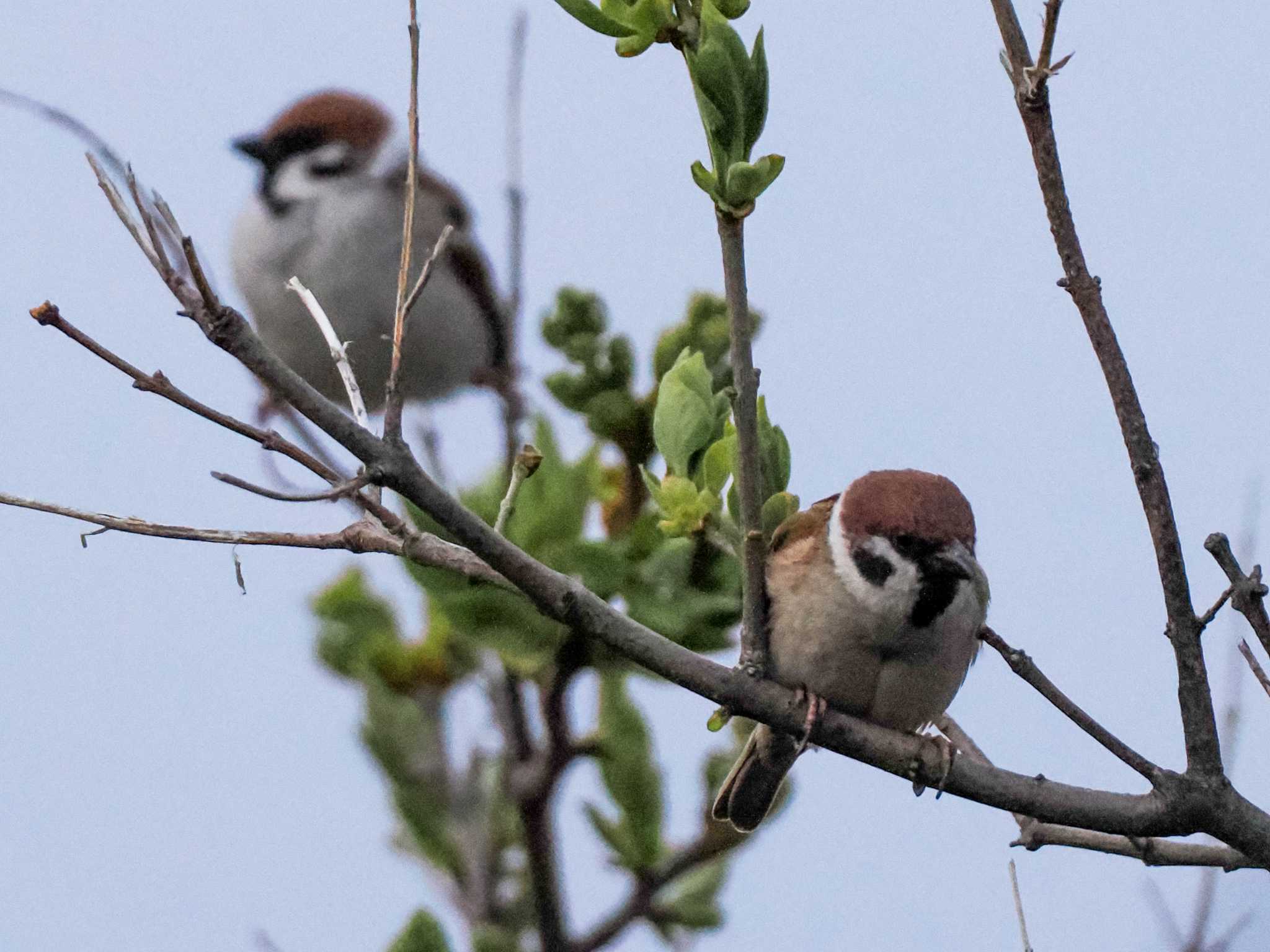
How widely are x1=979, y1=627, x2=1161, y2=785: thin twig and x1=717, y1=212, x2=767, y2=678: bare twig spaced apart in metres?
0.24

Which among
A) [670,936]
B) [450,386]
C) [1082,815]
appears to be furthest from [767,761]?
[450,386]

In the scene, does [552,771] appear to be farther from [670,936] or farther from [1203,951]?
[1203,951]

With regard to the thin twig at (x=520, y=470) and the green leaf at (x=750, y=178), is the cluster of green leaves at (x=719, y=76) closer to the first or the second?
the green leaf at (x=750, y=178)

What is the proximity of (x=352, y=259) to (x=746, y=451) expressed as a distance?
270 centimetres

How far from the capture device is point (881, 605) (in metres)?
2.02

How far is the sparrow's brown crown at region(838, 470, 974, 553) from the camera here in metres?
2.05

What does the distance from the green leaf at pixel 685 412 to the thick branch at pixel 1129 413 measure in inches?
14.1

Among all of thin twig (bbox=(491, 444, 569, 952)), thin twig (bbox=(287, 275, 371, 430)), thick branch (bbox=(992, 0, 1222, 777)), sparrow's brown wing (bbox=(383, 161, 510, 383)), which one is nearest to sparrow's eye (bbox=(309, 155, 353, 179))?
sparrow's brown wing (bbox=(383, 161, 510, 383))

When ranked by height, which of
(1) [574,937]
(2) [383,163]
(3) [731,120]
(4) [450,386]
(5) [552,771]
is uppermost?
(2) [383,163]

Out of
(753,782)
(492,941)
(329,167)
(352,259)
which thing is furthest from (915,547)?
(329,167)

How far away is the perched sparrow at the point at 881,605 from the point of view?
1921mm

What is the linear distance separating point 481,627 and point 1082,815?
3.41 feet

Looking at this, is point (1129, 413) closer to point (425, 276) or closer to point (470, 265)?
point (425, 276)

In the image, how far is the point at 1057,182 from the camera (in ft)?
4.33
